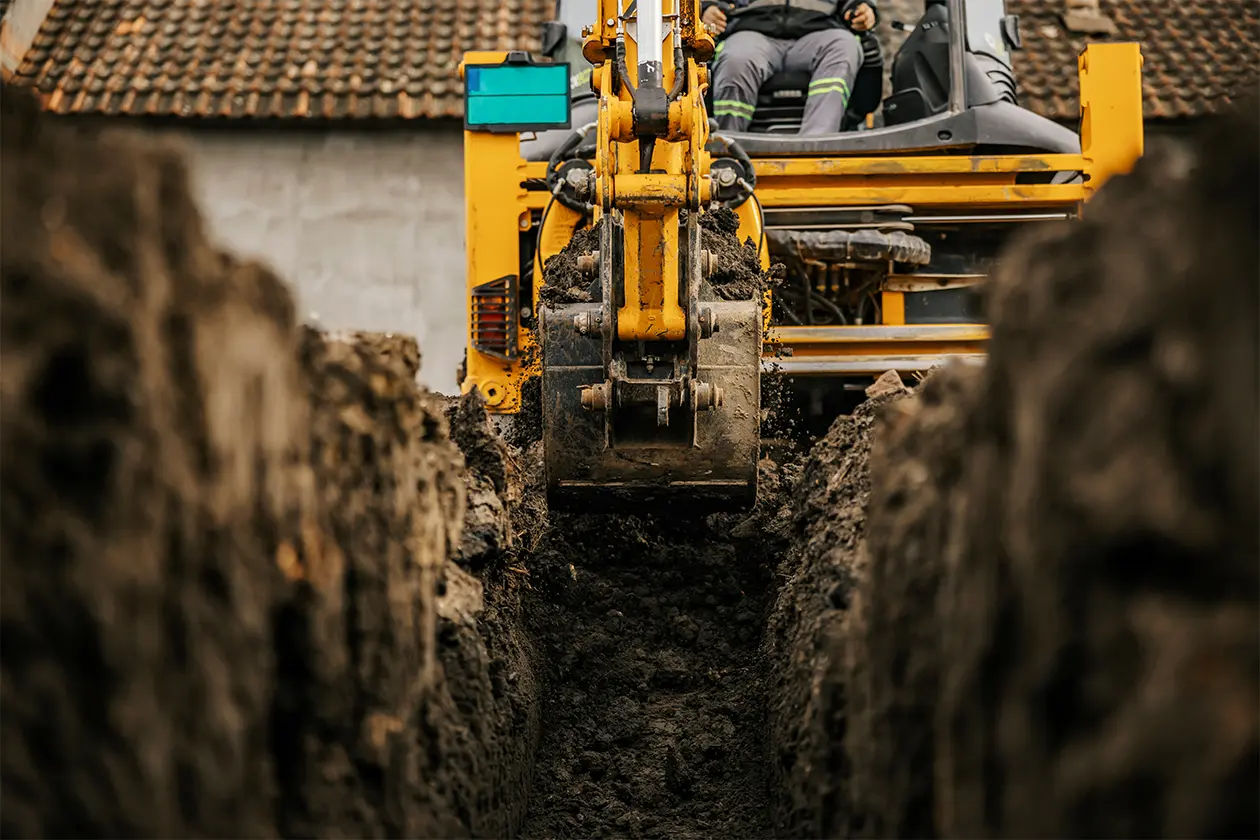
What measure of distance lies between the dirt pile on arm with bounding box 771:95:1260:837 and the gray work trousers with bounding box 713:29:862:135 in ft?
17.2

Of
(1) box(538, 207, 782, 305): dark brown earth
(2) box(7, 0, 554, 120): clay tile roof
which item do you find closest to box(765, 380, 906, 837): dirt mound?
(1) box(538, 207, 782, 305): dark brown earth

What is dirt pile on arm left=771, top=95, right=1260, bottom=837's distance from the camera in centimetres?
171

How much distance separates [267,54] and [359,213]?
75.4 inches

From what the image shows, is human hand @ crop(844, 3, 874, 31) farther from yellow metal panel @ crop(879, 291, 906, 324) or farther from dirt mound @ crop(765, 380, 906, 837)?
dirt mound @ crop(765, 380, 906, 837)

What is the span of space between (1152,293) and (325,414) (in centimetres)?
127

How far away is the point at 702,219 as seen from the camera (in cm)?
571

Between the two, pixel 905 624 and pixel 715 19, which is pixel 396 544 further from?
pixel 715 19

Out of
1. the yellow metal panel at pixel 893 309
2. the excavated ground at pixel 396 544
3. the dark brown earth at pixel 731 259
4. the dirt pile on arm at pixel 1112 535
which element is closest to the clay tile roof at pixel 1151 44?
the yellow metal panel at pixel 893 309

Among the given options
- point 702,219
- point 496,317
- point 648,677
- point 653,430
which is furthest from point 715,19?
point 648,677

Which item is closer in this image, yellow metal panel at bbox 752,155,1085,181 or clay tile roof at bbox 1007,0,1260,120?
yellow metal panel at bbox 752,155,1085,181

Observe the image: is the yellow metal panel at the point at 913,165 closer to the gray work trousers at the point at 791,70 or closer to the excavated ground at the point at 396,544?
the gray work trousers at the point at 791,70

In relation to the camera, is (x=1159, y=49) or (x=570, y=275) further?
(x=1159, y=49)

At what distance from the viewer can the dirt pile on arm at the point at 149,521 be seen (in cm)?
195

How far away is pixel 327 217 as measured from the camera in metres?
14.6
